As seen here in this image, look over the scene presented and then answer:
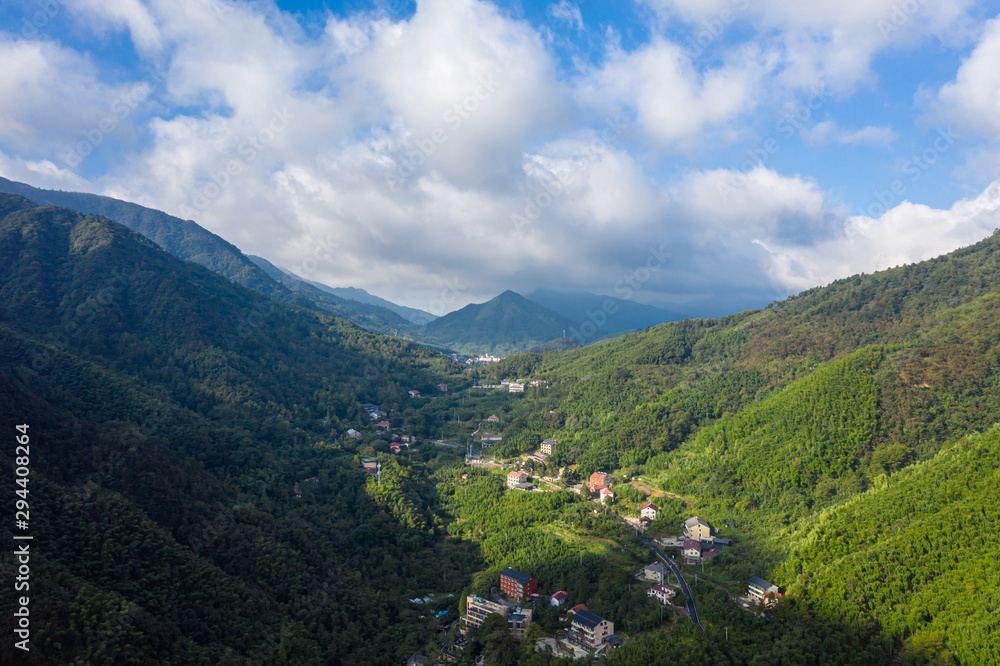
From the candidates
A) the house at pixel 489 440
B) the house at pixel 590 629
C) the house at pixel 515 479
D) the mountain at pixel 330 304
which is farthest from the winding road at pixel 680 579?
the mountain at pixel 330 304

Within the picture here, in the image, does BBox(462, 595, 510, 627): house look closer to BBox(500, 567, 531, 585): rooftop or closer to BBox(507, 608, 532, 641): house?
BBox(507, 608, 532, 641): house

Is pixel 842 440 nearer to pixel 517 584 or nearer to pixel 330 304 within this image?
pixel 517 584

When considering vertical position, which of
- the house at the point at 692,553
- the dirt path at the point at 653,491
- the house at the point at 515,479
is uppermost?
the dirt path at the point at 653,491

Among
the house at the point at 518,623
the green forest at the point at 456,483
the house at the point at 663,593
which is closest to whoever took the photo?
the green forest at the point at 456,483

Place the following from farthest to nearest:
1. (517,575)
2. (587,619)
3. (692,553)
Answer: (692,553) < (517,575) < (587,619)

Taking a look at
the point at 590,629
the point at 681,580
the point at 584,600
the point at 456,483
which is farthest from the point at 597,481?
the point at 590,629

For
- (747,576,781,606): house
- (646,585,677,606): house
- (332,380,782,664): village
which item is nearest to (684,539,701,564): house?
(332,380,782,664): village

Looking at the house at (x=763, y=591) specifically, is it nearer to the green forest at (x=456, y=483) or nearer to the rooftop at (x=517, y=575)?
the green forest at (x=456, y=483)

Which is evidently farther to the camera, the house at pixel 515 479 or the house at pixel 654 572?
the house at pixel 515 479
